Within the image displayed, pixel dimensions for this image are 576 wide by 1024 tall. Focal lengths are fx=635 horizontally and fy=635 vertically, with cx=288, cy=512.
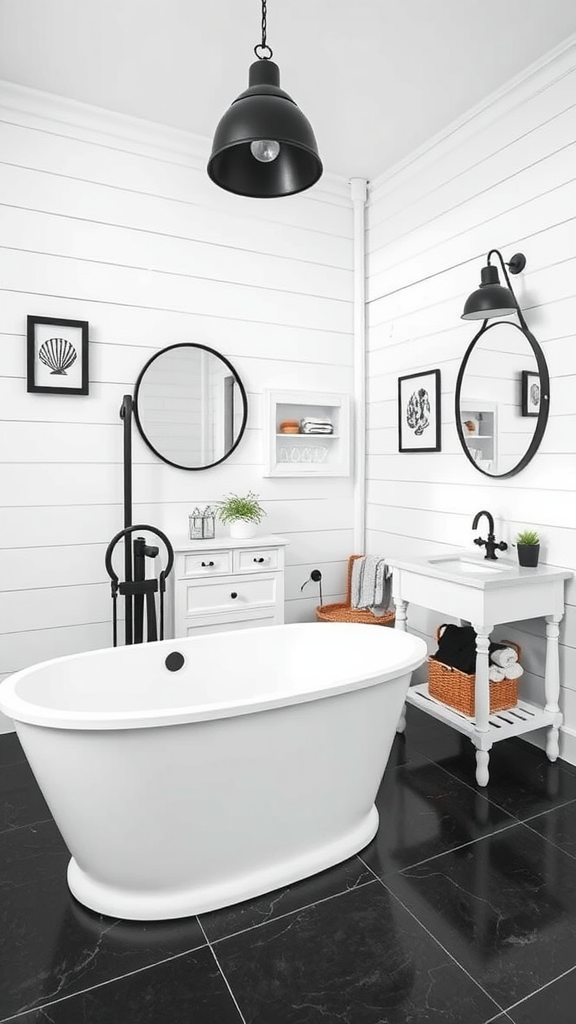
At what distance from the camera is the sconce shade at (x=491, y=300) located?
8.52ft

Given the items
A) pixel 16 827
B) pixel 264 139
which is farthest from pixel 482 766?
pixel 264 139

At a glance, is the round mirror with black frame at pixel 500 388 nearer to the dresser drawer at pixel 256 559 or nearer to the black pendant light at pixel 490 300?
the black pendant light at pixel 490 300

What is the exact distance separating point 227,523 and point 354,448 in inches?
38.7

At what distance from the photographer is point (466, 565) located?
299 centimetres

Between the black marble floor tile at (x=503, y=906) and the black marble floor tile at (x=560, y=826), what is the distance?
0.04 m

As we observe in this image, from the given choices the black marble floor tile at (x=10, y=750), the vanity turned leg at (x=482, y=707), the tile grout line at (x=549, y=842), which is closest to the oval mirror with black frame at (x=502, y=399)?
the vanity turned leg at (x=482, y=707)

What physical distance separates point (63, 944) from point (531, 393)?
101 inches

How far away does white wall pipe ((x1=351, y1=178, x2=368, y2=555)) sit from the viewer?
385 centimetres

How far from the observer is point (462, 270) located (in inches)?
125

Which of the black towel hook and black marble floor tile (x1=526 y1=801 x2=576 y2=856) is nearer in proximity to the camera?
black marble floor tile (x1=526 y1=801 x2=576 y2=856)

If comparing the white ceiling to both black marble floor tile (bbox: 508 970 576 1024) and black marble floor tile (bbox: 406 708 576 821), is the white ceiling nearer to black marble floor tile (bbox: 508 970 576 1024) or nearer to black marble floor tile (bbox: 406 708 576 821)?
black marble floor tile (bbox: 406 708 576 821)

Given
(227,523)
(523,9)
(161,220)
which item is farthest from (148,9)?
(227,523)

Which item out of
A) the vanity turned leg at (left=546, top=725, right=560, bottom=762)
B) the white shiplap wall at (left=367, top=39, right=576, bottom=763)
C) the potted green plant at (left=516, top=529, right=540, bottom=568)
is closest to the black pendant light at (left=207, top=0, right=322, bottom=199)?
the white shiplap wall at (left=367, top=39, right=576, bottom=763)

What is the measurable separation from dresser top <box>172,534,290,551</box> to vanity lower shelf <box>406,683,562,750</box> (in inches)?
40.7
